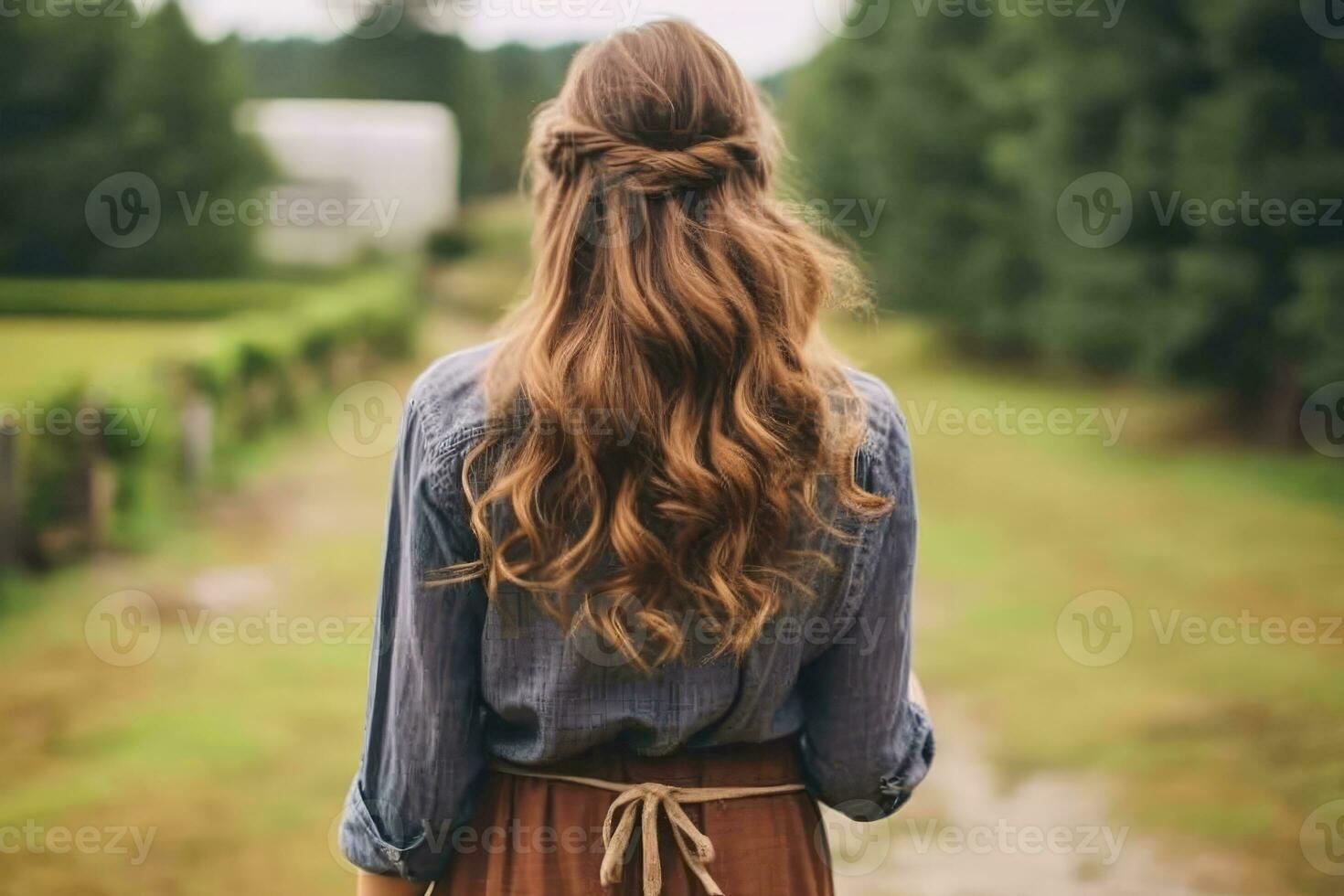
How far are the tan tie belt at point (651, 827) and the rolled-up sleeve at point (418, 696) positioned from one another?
0.12 m

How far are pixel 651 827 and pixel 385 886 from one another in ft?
1.32

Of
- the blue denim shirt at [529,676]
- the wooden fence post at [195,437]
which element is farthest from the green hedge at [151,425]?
the blue denim shirt at [529,676]

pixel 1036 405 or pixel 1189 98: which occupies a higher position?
pixel 1189 98

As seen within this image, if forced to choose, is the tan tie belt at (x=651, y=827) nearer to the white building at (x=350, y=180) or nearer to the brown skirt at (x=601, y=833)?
the brown skirt at (x=601, y=833)

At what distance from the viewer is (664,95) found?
52.8 inches

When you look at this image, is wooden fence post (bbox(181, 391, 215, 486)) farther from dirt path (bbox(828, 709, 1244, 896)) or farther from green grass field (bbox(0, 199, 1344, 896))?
dirt path (bbox(828, 709, 1244, 896))

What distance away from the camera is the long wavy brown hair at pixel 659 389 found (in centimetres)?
132

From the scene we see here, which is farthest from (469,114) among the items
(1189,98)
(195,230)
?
(1189,98)

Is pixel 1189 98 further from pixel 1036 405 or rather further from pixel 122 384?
pixel 122 384

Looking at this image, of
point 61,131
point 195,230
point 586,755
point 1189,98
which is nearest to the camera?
point 586,755

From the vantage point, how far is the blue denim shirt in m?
1.39

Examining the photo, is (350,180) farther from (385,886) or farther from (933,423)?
(385,886)

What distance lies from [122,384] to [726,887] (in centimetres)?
650

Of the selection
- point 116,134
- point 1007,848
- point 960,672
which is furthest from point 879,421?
point 116,134
